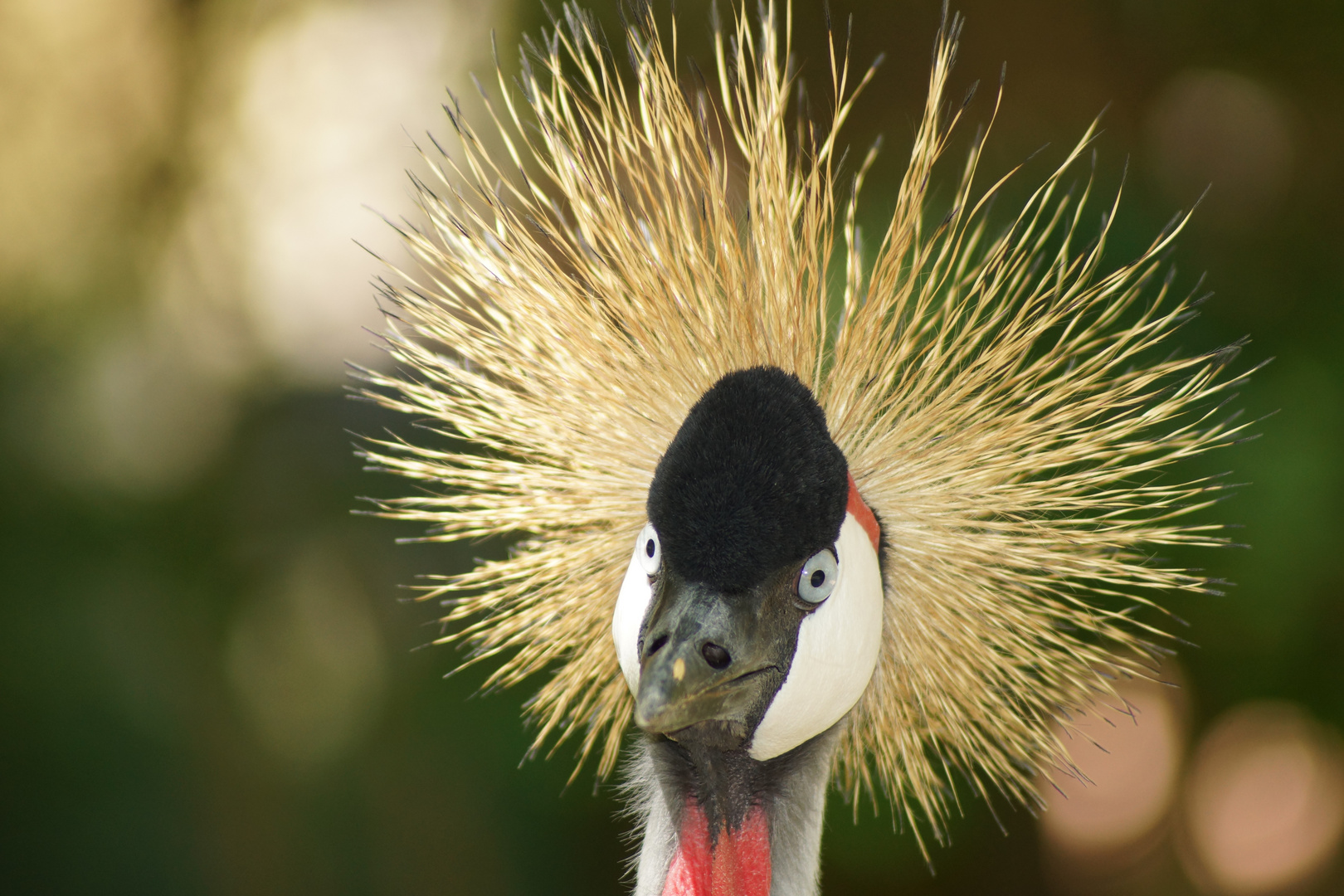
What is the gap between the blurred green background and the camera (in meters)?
1.60

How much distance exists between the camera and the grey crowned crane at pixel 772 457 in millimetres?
670

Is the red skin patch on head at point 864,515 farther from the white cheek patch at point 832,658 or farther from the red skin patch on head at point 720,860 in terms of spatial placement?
the red skin patch on head at point 720,860

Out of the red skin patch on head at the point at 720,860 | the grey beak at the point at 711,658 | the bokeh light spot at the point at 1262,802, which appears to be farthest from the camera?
the bokeh light spot at the point at 1262,802

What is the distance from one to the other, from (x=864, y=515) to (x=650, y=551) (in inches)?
6.7

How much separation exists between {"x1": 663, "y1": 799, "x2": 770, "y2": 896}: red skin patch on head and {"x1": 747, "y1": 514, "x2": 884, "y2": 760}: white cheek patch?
0.06 metres

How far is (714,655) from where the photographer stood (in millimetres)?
623

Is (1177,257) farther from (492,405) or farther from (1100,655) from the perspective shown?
(492,405)

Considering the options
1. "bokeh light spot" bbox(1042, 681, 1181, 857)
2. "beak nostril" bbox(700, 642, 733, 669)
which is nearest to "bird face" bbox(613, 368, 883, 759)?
"beak nostril" bbox(700, 642, 733, 669)

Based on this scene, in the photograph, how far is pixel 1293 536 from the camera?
4.64ft

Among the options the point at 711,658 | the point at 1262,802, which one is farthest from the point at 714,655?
the point at 1262,802

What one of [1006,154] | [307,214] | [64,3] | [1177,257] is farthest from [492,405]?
[64,3]

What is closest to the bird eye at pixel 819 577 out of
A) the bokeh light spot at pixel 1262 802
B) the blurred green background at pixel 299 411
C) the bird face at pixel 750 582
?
the bird face at pixel 750 582

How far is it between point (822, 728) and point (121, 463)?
69.9 inches

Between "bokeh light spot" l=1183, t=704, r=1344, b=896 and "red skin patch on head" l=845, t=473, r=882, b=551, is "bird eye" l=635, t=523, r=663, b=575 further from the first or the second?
"bokeh light spot" l=1183, t=704, r=1344, b=896
